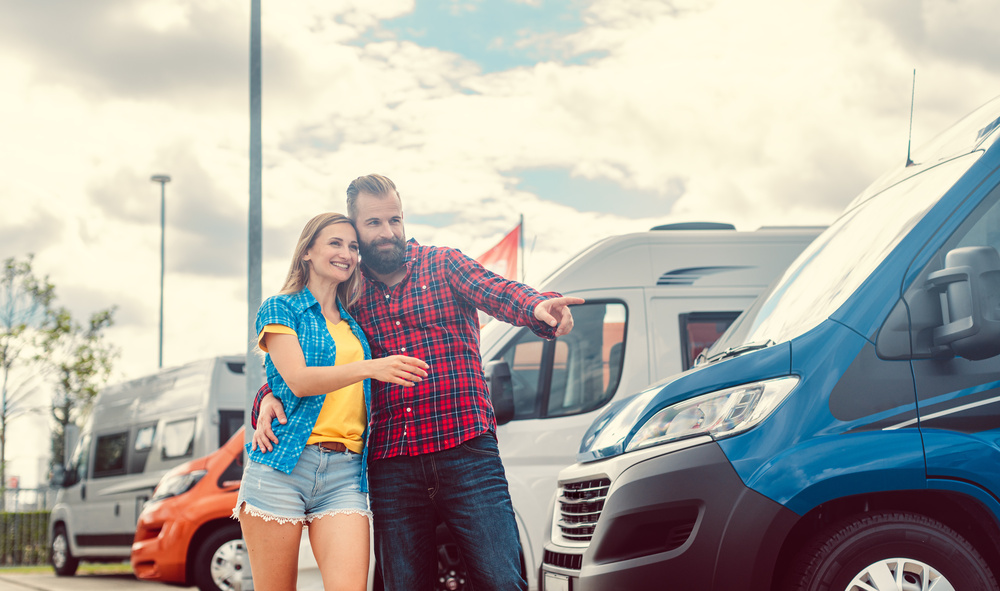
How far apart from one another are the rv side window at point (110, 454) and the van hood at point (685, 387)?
36.7ft

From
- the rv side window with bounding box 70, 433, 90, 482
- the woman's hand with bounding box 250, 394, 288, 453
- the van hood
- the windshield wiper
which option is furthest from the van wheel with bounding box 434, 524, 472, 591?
the rv side window with bounding box 70, 433, 90, 482

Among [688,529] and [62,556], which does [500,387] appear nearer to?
[688,529]

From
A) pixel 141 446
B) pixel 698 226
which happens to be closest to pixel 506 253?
pixel 698 226

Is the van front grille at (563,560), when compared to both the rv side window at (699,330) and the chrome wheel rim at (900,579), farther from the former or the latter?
the rv side window at (699,330)

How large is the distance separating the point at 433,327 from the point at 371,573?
106 inches

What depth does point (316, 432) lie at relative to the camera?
133 inches

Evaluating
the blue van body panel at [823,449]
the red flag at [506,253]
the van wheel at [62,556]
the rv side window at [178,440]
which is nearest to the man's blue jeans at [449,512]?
the blue van body panel at [823,449]

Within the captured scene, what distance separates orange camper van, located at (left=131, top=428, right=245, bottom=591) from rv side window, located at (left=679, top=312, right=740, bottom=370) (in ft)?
15.9

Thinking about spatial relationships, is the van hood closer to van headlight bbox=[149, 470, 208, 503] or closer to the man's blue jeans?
the man's blue jeans

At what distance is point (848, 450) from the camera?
330 centimetres

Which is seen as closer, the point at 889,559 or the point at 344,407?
the point at 889,559

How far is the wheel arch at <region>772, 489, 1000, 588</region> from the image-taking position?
3320 millimetres

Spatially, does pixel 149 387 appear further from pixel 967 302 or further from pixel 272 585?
pixel 967 302

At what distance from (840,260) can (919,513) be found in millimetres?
1060
